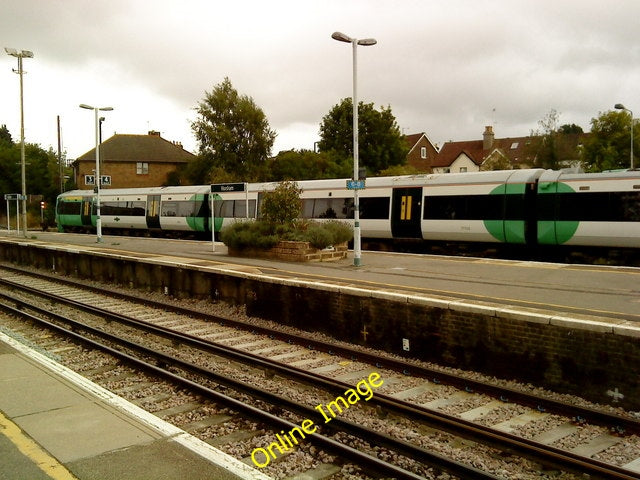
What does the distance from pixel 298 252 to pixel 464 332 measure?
9.49 meters

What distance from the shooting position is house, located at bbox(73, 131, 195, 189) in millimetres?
63431

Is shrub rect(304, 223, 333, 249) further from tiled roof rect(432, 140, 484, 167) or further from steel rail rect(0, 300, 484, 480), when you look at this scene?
tiled roof rect(432, 140, 484, 167)

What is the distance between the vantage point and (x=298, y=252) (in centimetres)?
1772

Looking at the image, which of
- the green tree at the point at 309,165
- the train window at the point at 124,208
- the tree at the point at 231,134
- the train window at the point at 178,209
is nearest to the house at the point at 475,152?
the green tree at the point at 309,165

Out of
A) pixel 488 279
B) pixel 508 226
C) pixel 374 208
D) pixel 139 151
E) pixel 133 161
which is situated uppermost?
pixel 139 151

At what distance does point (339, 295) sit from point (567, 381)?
4.40 m

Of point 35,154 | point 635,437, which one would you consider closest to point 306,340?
point 635,437

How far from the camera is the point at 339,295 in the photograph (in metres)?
10.8

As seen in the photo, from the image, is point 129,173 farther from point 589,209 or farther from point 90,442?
point 90,442

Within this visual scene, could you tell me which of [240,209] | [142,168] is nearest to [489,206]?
[240,209]

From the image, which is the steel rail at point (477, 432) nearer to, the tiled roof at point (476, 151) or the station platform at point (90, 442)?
the station platform at point (90, 442)

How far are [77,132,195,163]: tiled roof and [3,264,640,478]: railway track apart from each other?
183 feet

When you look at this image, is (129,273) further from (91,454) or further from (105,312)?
(91,454)

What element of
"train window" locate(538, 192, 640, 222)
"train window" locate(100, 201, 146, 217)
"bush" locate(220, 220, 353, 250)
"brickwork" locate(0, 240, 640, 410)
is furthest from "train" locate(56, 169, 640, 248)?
"train window" locate(100, 201, 146, 217)
